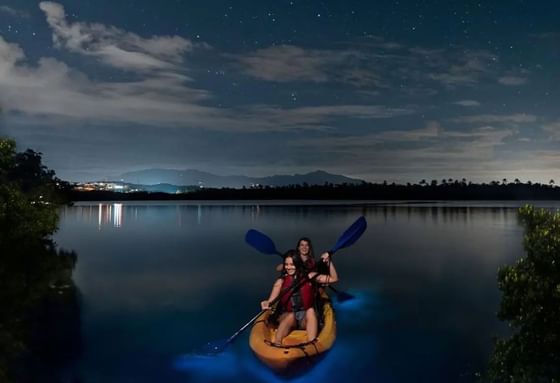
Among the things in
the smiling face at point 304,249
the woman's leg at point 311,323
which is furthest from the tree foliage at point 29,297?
the smiling face at point 304,249

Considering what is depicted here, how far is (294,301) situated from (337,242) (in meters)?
5.35

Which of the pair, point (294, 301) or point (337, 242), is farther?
point (337, 242)

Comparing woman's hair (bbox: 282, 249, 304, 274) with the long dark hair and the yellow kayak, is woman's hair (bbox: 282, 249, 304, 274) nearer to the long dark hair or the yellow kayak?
the long dark hair

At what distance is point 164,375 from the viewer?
397 inches

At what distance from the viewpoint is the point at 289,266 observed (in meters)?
10.4

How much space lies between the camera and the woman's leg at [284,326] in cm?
966

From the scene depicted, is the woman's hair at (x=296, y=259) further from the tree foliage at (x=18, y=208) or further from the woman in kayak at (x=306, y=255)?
the tree foliage at (x=18, y=208)

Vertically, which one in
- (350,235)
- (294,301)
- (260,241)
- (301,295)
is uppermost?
(350,235)

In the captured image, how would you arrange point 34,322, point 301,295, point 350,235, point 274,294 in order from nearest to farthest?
point 301,295, point 274,294, point 34,322, point 350,235

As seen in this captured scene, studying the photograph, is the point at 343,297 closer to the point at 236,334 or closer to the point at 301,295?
the point at 236,334

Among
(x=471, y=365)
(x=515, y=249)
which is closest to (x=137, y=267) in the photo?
(x=471, y=365)

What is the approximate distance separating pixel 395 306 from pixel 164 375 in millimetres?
9970

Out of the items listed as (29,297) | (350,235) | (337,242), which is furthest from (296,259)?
(29,297)

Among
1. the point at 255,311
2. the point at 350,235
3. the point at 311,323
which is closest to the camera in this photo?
the point at 311,323
